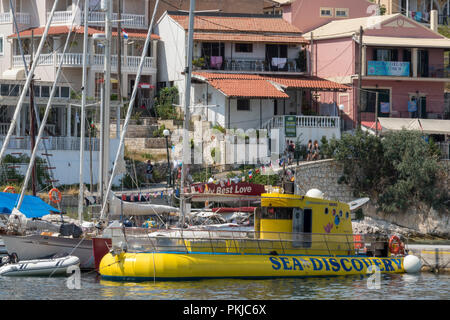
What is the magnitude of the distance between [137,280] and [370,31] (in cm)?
3864

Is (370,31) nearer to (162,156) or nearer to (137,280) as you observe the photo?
(162,156)

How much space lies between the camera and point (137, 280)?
1240 inches

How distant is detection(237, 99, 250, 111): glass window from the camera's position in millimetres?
60500

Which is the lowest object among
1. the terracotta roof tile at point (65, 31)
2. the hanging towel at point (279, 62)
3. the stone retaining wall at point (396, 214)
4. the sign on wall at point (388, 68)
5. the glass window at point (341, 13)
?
the stone retaining wall at point (396, 214)

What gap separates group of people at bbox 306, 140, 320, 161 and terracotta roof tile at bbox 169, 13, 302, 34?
1139 centimetres

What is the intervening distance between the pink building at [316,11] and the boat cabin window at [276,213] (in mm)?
37754

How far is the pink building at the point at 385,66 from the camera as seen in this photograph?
63812 mm

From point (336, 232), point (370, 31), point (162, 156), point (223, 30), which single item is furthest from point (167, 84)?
point (336, 232)

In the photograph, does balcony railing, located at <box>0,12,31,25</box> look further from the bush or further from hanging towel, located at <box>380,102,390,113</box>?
hanging towel, located at <box>380,102,390,113</box>

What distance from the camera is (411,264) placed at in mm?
36031

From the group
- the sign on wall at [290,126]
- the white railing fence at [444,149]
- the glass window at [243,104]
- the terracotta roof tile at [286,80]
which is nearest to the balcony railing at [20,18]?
the terracotta roof tile at [286,80]

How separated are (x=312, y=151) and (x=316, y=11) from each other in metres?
17.8

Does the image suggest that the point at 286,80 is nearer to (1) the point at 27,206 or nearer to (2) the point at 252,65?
(2) the point at 252,65

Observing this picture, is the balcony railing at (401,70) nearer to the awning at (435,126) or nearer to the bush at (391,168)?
the awning at (435,126)
